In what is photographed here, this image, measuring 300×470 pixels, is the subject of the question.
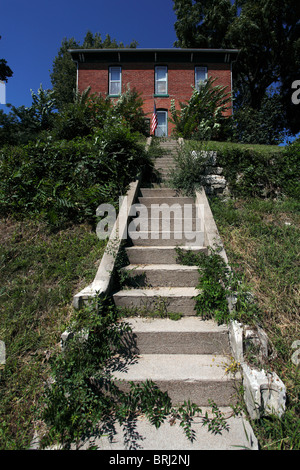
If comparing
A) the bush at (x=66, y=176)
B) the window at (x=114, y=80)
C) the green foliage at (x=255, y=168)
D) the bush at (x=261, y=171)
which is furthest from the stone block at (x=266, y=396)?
the window at (x=114, y=80)

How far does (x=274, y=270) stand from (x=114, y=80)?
16.3 m

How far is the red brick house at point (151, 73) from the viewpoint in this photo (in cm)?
1510

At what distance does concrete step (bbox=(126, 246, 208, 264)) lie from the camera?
3.50m

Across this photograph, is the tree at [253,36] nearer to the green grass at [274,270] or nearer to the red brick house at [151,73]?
the red brick house at [151,73]

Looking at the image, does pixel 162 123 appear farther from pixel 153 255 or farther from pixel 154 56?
pixel 153 255

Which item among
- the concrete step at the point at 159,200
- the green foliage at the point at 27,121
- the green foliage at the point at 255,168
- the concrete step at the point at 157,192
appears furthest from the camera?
the green foliage at the point at 27,121

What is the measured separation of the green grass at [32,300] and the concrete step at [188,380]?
0.74 meters

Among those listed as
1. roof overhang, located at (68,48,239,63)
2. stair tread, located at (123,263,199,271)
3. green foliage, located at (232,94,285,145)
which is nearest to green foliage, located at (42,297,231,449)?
stair tread, located at (123,263,199,271)

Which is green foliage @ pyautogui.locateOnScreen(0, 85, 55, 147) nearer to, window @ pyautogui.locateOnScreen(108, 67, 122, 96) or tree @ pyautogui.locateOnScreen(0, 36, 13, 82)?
tree @ pyautogui.locateOnScreen(0, 36, 13, 82)

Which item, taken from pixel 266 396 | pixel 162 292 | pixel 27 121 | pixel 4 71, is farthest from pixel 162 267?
pixel 4 71

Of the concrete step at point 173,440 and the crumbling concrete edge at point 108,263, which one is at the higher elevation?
the crumbling concrete edge at point 108,263

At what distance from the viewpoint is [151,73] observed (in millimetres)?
15258
